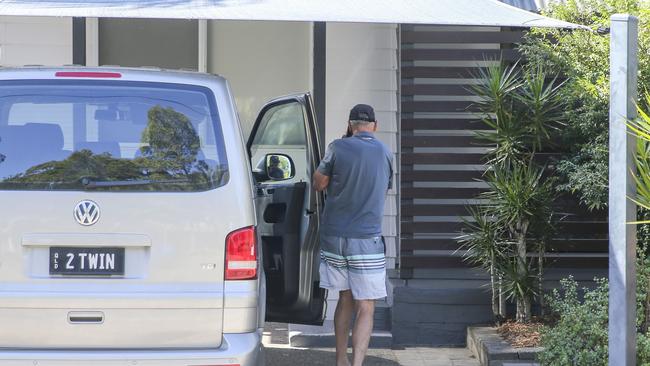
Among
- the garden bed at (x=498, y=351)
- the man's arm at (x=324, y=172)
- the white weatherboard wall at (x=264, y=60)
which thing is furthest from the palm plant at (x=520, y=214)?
the white weatherboard wall at (x=264, y=60)

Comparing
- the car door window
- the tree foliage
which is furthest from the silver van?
the tree foliage

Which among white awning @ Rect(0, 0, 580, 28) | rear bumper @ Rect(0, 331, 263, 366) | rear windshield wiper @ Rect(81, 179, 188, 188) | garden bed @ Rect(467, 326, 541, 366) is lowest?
garden bed @ Rect(467, 326, 541, 366)

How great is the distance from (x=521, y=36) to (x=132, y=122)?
14.1 feet

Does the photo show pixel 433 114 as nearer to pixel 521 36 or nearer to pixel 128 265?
pixel 521 36

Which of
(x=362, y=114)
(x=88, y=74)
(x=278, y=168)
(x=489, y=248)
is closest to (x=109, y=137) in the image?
(x=88, y=74)

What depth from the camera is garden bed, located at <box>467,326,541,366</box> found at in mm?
6918

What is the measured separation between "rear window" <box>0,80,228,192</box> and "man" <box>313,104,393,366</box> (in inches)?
62.0

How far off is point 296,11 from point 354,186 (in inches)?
44.1

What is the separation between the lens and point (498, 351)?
→ 698 cm

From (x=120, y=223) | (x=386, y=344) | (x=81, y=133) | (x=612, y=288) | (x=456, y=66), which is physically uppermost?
(x=456, y=66)

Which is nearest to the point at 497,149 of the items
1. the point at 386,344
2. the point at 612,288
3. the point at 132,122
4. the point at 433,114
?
the point at 433,114

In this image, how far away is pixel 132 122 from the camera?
15.5 ft

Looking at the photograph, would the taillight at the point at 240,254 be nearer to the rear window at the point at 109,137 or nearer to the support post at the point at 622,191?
the rear window at the point at 109,137

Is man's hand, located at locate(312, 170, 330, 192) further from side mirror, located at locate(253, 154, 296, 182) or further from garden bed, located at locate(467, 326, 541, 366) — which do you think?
garden bed, located at locate(467, 326, 541, 366)
